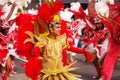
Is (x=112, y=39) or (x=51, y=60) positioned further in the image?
(x=112, y=39)

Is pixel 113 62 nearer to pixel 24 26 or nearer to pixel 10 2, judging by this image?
pixel 24 26

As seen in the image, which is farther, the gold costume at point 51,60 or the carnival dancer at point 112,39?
the carnival dancer at point 112,39

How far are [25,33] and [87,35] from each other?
14.8 ft

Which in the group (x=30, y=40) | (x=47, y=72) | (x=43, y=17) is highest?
(x=43, y=17)

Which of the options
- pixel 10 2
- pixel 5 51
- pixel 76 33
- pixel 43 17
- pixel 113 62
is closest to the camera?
pixel 43 17

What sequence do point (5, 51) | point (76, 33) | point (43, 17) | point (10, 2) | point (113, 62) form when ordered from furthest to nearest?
point (76, 33)
point (10, 2)
point (5, 51)
point (113, 62)
point (43, 17)

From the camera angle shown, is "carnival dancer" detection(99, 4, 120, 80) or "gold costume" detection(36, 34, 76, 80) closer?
"gold costume" detection(36, 34, 76, 80)

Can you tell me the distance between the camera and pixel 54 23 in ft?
15.2

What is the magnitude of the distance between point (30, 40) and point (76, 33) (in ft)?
22.0

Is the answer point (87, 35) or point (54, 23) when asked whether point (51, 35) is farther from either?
point (87, 35)

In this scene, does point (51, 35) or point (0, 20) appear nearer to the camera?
point (51, 35)

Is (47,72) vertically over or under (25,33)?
under

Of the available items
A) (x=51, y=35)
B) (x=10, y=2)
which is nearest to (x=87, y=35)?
(x=10, y=2)

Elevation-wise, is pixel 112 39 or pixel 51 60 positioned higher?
pixel 51 60
